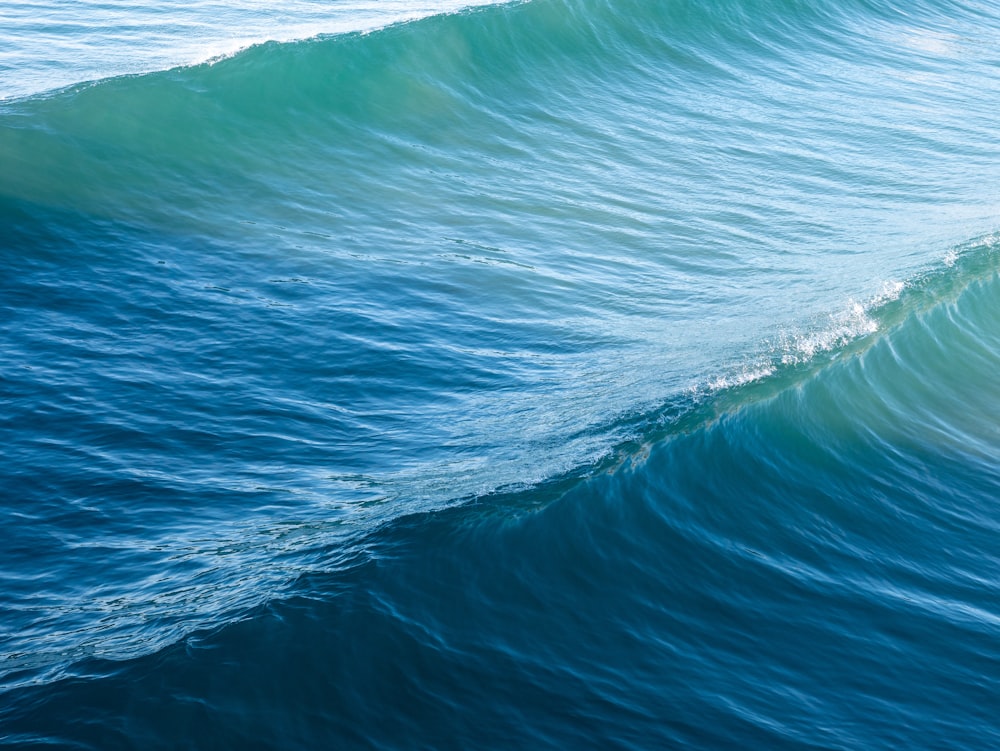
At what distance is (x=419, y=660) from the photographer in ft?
26.2

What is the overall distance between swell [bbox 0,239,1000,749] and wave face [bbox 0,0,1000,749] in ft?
0.11

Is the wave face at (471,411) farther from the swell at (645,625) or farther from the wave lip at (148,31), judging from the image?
the wave lip at (148,31)

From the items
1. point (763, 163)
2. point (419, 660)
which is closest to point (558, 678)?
point (419, 660)

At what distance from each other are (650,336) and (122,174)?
9.17m

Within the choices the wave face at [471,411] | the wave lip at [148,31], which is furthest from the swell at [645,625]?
the wave lip at [148,31]

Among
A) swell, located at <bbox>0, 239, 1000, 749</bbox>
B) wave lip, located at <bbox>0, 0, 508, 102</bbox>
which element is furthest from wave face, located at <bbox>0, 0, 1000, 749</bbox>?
wave lip, located at <bbox>0, 0, 508, 102</bbox>

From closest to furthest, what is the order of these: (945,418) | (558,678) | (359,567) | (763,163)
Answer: (558,678), (359,567), (945,418), (763,163)

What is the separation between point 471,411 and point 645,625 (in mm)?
4031

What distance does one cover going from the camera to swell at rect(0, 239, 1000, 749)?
24.5 ft

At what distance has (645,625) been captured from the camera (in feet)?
28.6

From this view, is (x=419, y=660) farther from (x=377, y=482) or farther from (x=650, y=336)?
(x=650, y=336)

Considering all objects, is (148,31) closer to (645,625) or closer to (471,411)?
(471,411)

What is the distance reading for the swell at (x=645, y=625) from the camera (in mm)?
7469

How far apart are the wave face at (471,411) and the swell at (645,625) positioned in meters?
0.03
